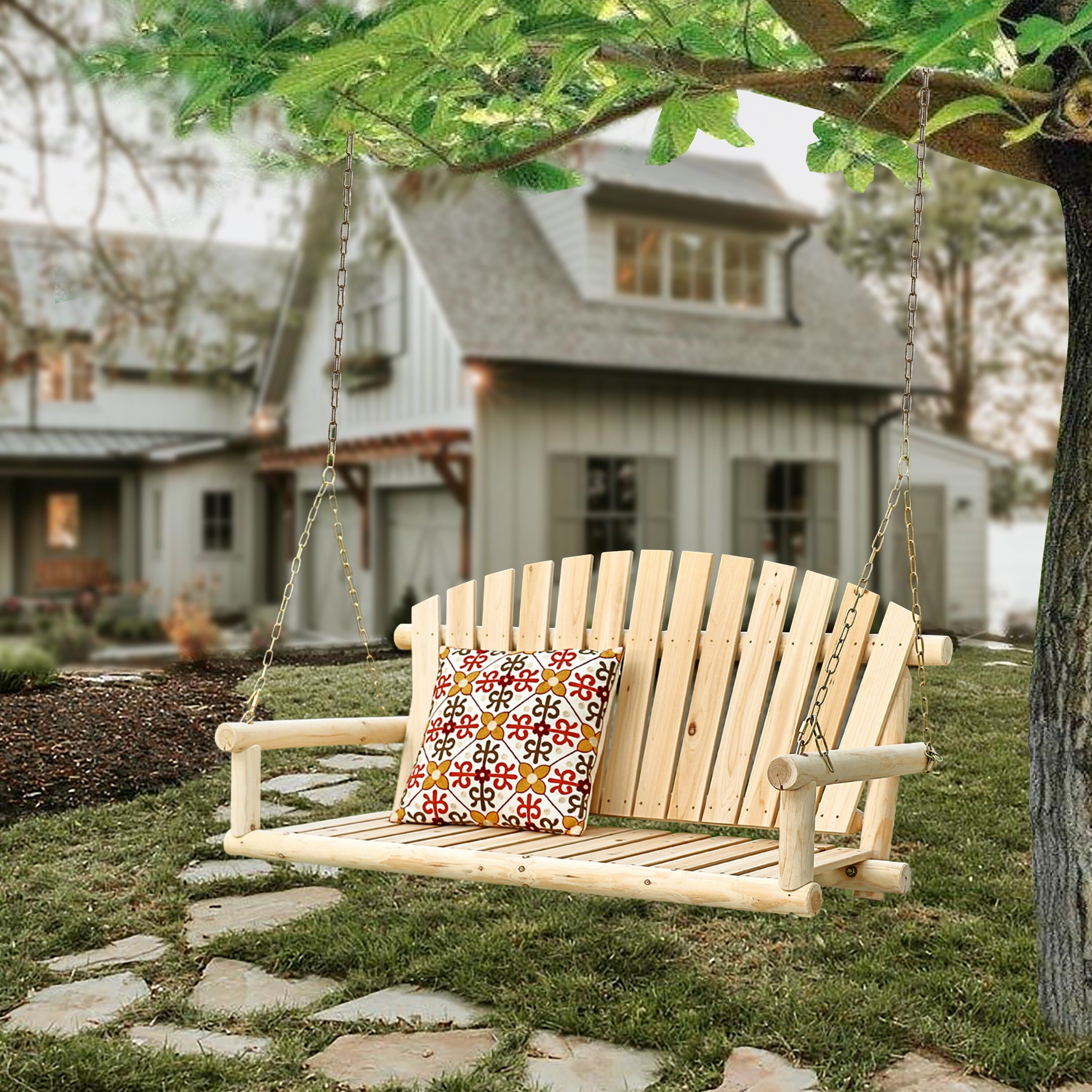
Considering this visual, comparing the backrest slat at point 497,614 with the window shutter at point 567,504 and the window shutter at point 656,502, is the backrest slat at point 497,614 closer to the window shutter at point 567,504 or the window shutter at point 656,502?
the window shutter at point 567,504

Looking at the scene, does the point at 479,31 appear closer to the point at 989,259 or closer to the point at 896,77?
the point at 896,77

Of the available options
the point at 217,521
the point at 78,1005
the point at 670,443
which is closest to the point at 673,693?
the point at 78,1005

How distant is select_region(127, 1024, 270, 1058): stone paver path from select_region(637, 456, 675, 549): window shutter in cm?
817

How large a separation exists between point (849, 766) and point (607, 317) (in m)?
8.85

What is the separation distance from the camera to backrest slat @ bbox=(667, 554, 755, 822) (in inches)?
128

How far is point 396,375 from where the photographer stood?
11609mm

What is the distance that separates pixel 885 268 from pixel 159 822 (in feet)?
41.9

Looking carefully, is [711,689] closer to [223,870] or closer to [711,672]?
[711,672]

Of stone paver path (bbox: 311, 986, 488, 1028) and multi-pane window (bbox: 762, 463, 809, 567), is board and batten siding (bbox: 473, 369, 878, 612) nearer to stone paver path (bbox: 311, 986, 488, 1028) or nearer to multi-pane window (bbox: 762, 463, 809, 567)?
multi-pane window (bbox: 762, 463, 809, 567)

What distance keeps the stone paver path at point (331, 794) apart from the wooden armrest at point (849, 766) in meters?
2.55

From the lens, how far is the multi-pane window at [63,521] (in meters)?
15.8

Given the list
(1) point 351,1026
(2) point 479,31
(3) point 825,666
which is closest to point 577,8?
(2) point 479,31

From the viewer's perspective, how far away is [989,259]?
49.9 ft

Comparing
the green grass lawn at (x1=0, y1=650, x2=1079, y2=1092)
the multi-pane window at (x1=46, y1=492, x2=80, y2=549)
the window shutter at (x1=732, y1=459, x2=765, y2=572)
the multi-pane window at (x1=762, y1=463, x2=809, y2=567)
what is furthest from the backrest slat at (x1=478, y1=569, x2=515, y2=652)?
the multi-pane window at (x1=46, y1=492, x2=80, y2=549)
